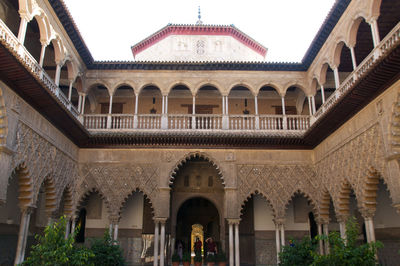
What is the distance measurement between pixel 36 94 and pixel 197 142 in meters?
5.86

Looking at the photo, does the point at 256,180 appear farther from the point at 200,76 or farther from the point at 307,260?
the point at 200,76

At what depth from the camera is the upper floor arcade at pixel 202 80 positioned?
894 cm

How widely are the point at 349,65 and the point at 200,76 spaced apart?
18.7 ft

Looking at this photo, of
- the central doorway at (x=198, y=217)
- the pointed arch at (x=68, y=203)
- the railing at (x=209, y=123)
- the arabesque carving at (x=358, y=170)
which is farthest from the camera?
the central doorway at (x=198, y=217)

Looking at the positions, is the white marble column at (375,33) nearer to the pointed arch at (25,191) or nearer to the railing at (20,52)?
the railing at (20,52)

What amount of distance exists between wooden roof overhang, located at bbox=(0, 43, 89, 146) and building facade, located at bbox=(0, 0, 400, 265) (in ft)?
0.15

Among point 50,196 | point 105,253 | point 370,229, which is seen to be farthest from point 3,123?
point 370,229

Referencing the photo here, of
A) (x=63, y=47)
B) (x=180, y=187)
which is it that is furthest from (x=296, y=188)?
(x=63, y=47)

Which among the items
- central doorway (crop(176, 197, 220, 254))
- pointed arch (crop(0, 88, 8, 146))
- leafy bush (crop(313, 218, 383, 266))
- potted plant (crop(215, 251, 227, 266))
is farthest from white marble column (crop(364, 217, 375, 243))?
pointed arch (crop(0, 88, 8, 146))

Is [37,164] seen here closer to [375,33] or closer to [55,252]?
[55,252]

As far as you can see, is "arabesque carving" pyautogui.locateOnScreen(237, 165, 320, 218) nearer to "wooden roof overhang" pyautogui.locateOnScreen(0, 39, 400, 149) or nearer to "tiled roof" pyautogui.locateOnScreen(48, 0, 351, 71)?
"wooden roof overhang" pyautogui.locateOnScreen(0, 39, 400, 149)

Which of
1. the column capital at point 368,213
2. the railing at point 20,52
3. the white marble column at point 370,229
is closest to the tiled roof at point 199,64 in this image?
the railing at point 20,52

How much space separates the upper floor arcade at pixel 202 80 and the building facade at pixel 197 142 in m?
0.05

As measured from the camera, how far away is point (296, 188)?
42.0 feet
